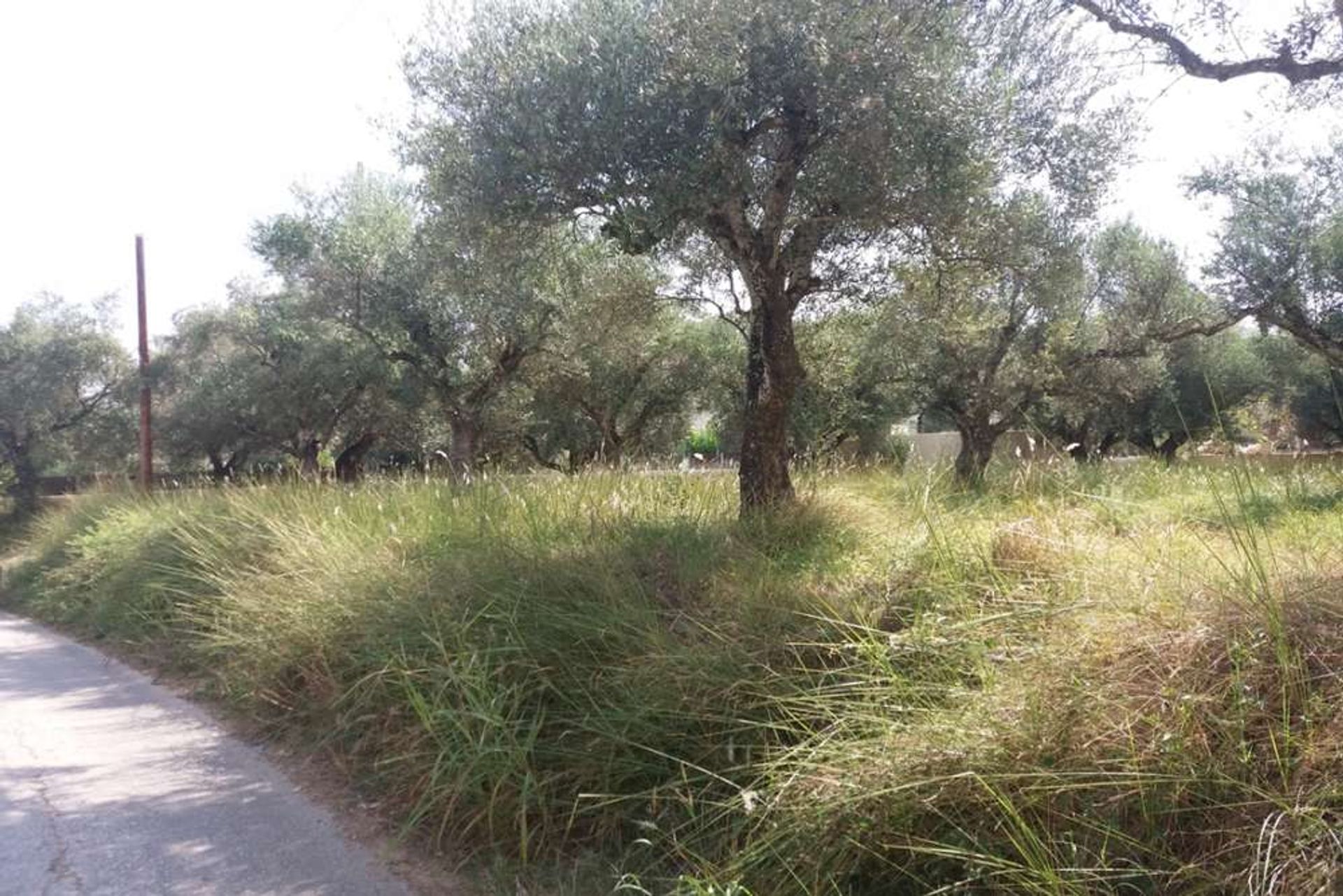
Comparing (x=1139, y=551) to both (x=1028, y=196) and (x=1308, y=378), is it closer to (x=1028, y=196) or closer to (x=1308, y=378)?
(x=1028, y=196)

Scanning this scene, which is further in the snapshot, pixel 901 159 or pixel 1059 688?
pixel 901 159

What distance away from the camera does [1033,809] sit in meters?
3.42

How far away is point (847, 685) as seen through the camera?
412 centimetres

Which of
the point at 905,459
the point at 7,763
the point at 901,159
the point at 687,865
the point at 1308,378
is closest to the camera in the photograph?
the point at 687,865

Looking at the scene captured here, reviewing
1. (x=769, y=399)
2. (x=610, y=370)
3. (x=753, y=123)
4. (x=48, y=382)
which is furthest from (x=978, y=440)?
(x=48, y=382)

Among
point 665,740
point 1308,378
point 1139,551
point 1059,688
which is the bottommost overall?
point 665,740

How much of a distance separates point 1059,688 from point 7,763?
6.11 metres

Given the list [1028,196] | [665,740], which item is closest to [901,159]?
[1028,196]

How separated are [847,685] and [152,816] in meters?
3.70

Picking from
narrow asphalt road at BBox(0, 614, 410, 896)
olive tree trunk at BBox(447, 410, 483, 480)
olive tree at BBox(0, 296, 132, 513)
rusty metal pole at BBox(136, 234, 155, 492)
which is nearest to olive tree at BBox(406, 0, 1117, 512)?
narrow asphalt road at BBox(0, 614, 410, 896)

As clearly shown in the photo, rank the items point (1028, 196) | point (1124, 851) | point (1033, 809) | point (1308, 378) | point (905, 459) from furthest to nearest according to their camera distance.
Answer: point (1308, 378), point (905, 459), point (1028, 196), point (1033, 809), point (1124, 851)

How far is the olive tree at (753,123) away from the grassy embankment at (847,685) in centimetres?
224

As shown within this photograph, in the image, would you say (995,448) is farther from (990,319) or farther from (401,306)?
(401,306)

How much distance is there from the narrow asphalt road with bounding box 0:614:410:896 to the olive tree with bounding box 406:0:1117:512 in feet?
14.6
